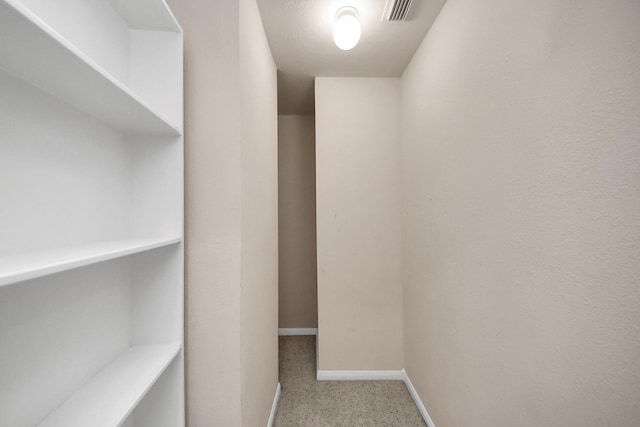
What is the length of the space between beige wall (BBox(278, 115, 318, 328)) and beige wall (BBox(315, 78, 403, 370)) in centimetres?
94

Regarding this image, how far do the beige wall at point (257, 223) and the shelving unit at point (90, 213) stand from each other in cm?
28

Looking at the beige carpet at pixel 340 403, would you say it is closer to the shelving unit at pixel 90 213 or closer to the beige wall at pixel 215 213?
the beige wall at pixel 215 213

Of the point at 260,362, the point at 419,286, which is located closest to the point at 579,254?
the point at 419,286

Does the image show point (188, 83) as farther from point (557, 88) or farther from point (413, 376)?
point (413, 376)

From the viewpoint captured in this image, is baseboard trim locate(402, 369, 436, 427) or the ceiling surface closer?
the ceiling surface

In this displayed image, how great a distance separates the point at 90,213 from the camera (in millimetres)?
826

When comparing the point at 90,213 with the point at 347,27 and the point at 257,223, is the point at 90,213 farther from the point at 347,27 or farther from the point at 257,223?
the point at 347,27

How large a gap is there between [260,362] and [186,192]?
1.06m

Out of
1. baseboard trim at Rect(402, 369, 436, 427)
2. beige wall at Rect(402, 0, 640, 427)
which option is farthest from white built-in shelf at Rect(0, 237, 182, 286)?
baseboard trim at Rect(402, 369, 436, 427)

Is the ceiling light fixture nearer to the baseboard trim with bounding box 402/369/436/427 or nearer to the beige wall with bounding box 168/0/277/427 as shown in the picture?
the beige wall with bounding box 168/0/277/427

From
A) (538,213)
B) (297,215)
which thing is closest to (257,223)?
(538,213)

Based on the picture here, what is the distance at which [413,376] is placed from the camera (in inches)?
76.6

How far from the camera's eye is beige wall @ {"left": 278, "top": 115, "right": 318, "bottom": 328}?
3.12 meters

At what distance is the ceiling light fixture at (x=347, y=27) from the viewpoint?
1.45 metres
